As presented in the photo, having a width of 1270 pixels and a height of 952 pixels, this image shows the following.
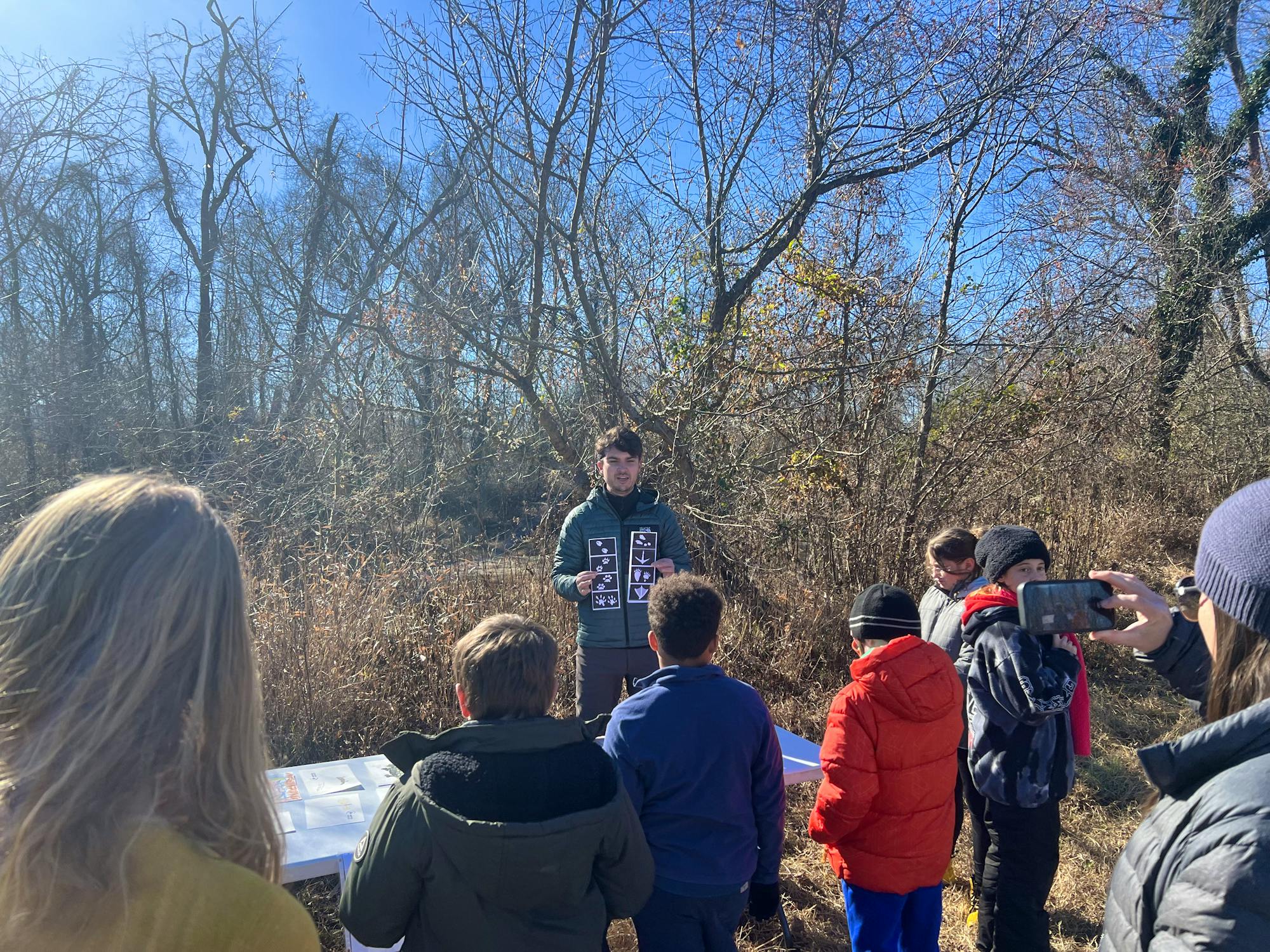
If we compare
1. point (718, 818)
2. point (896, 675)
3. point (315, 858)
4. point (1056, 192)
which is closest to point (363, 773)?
point (315, 858)

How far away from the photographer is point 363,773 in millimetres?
3051

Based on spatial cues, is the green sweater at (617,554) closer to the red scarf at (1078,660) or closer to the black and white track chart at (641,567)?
the black and white track chart at (641,567)

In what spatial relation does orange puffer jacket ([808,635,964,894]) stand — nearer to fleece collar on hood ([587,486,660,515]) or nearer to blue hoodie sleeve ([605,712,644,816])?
blue hoodie sleeve ([605,712,644,816])

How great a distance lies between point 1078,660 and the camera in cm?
296

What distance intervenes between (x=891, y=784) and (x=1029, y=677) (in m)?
0.60

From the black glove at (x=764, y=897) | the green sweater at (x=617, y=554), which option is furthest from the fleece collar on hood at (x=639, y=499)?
the black glove at (x=764, y=897)

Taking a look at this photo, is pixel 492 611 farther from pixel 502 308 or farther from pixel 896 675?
pixel 896 675

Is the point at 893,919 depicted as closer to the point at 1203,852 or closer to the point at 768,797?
the point at 768,797

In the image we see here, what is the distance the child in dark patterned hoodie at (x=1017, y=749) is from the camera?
2.76 m

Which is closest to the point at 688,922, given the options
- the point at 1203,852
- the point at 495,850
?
the point at 495,850

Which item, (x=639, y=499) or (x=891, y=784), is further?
(x=639, y=499)

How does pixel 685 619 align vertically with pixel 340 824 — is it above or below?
above

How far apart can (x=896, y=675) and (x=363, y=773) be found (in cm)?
199

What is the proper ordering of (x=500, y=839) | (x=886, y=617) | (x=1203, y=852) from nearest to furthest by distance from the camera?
(x=1203, y=852) < (x=500, y=839) < (x=886, y=617)
